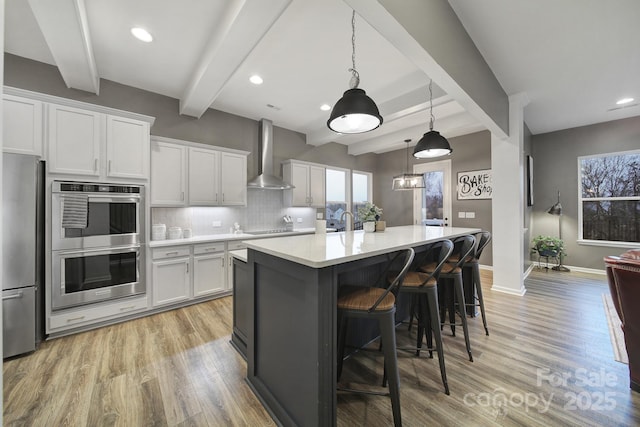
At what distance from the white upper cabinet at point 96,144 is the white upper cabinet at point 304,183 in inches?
96.1

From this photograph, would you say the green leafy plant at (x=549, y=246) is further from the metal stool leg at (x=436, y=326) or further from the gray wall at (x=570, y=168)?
the metal stool leg at (x=436, y=326)

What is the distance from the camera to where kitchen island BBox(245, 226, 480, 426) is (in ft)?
4.80

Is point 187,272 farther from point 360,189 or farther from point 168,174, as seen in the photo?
point 360,189

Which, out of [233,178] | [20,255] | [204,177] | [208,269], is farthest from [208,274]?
[20,255]

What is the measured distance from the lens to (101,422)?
1.70m

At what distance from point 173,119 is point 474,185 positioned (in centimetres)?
579

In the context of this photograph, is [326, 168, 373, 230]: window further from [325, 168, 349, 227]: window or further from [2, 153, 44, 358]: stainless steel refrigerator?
[2, 153, 44, 358]: stainless steel refrigerator

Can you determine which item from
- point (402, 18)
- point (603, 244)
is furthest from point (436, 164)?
point (402, 18)

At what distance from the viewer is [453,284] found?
9.17ft

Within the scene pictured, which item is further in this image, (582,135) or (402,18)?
(582,135)

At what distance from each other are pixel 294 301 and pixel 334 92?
3.18 m

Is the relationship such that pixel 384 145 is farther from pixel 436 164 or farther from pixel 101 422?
pixel 101 422

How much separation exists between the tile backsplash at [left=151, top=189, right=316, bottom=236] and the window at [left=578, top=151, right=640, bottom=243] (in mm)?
5400

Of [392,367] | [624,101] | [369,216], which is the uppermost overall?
[624,101]
